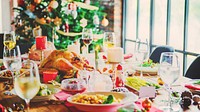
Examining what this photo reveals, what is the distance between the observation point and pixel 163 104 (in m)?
1.70

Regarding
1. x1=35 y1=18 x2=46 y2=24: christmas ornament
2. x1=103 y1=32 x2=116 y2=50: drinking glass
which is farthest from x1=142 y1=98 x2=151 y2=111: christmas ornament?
x1=35 y1=18 x2=46 y2=24: christmas ornament

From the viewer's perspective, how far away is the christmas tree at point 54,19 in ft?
16.8

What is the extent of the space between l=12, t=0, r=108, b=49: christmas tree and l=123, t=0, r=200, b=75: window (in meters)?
0.68

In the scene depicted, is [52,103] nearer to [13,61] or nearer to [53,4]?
[13,61]

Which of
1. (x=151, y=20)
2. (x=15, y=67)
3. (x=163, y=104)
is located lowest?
(x=163, y=104)

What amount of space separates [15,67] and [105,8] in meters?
4.02

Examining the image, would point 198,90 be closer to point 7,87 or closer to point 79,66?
point 79,66

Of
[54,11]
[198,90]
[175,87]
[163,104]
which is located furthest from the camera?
[54,11]

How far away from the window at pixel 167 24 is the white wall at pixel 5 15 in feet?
7.12

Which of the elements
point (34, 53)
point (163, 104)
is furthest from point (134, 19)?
point (163, 104)

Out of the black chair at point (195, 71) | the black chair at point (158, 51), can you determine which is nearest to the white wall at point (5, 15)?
the black chair at point (158, 51)

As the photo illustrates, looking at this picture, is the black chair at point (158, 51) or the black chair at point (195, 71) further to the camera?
the black chair at point (158, 51)

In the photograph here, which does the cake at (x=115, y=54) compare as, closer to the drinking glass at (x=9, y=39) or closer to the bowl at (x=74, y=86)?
the bowl at (x=74, y=86)

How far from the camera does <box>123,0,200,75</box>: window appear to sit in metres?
4.43
